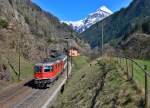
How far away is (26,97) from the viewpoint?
49.1 metres

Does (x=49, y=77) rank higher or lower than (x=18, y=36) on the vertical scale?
lower

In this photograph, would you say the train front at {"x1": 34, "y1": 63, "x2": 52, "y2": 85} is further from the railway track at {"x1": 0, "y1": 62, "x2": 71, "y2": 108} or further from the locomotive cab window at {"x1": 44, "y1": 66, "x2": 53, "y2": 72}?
the railway track at {"x1": 0, "y1": 62, "x2": 71, "y2": 108}

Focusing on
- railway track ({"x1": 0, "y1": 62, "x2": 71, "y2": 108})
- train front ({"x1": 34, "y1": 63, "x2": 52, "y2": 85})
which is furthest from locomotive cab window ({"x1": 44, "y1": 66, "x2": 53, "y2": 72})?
railway track ({"x1": 0, "y1": 62, "x2": 71, "y2": 108})

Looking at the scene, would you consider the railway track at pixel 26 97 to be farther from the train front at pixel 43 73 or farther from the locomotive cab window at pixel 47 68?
the locomotive cab window at pixel 47 68

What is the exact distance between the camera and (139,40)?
164 metres

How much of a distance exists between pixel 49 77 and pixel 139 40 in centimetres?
11111

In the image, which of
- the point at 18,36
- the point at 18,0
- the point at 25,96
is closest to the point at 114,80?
the point at 25,96

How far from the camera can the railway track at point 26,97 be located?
4378 centimetres

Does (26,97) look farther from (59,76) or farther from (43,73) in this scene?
(59,76)

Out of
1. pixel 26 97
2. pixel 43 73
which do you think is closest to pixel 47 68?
pixel 43 73

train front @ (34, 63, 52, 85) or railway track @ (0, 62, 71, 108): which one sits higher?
train front @ (34, 63, 52, 85)

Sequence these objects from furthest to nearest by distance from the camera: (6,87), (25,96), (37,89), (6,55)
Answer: (6,55) → (6,87) → (37,89) → (25,96)

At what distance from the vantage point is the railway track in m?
43.8

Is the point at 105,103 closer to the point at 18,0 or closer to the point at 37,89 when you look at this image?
the point at 37,89
